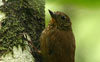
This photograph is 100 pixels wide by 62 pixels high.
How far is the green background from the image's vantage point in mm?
3588

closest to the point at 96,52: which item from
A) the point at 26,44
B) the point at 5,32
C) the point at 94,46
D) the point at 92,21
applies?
the point at 94,46

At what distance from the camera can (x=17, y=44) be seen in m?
2.82

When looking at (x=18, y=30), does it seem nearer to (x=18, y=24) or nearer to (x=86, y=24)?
(x=18, y=24)

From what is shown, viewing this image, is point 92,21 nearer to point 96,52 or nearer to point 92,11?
point 92,11

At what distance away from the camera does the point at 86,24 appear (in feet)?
12.3

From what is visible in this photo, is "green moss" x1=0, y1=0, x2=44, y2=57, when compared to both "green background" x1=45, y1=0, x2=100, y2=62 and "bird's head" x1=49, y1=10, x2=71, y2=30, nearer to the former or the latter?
"bird's head" x1=49, y1=10, x2=71, y2=30

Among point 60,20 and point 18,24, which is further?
point 60,20

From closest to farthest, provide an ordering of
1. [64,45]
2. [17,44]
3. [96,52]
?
[17,44] < [64,45] < [96,52]

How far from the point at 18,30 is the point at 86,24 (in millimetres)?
1171

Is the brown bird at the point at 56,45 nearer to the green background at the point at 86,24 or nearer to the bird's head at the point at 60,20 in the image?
the bird's head at the point at 60,20

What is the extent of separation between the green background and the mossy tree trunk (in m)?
0.65

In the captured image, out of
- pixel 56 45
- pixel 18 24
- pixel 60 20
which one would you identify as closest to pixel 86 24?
pixel 60 20

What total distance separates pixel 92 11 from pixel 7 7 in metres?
1.21

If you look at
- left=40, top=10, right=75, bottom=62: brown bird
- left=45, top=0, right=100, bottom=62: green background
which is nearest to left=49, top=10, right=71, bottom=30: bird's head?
left=40, top=10, right=75, bottom=62: brown bird
